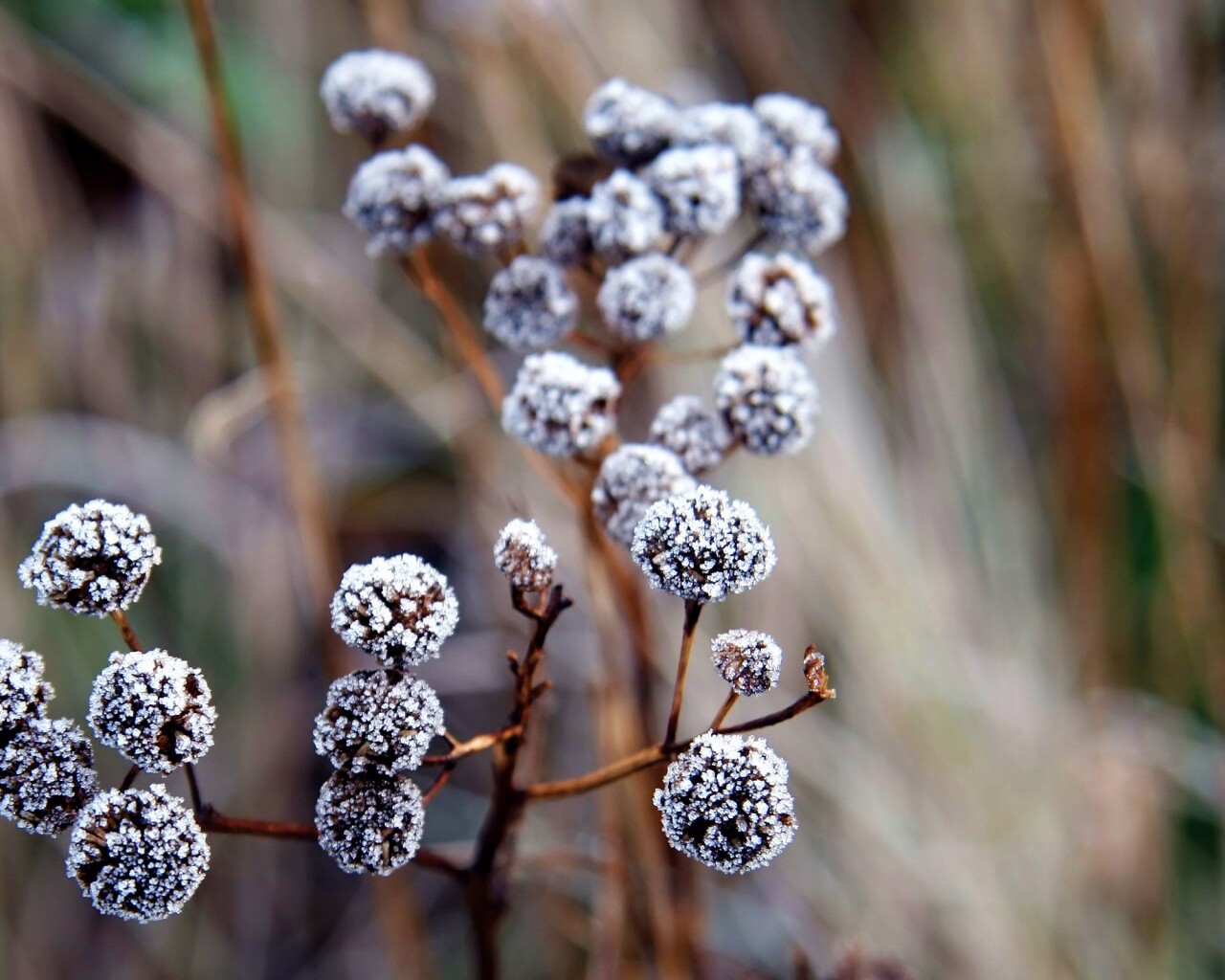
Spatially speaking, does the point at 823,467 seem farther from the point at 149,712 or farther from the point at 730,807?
the point at 149,712

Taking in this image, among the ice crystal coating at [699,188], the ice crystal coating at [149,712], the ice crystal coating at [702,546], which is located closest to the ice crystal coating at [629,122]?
the ice crystal coating at [699,188]

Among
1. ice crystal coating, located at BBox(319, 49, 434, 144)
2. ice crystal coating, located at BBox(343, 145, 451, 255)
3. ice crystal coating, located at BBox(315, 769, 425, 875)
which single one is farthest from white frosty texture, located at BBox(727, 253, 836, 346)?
ice crystal coating, located at BBox(315, 769, 425, 875)

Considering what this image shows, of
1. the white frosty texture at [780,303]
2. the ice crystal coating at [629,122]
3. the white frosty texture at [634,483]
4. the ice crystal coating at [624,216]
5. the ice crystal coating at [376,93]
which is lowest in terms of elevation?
the white frosty texture at [634,483]

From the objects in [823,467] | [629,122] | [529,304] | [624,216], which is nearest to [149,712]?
[529,304]

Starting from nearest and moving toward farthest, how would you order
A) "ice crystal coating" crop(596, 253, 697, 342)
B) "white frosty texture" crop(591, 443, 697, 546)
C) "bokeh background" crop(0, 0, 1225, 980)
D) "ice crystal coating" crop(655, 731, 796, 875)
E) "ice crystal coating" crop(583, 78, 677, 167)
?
1. "ice crystal coating" crop(655, 731, 796, 875)
2. "white frosty texture" crop(591, 443, 697, 546)
3. "ice crystal coating" crop(596, 253, 697, 342)
4. "ice crystal coating" crop(583, 78, 677, 167)
5. "bokeh background" crop(0, 0, 1225, 980)

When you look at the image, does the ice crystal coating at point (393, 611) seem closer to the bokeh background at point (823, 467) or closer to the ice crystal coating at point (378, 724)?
the ice crystal coating at point (378, 724)

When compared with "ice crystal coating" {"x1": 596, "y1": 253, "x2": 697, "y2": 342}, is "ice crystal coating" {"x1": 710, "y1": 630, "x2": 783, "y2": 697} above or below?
below

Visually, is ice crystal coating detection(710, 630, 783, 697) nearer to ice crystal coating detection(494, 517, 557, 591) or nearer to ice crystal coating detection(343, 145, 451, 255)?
ice crystal coating detection(494, 517, 557, 591)

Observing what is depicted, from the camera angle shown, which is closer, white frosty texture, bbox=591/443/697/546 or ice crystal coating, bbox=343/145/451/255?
white frosty texture, bbox=591/443/697/546
